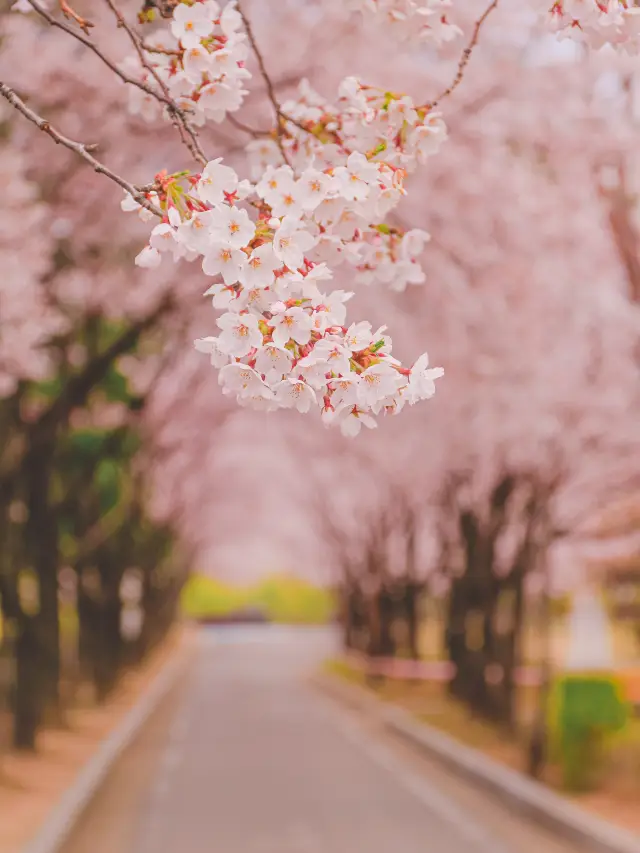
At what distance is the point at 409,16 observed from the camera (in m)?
5.12

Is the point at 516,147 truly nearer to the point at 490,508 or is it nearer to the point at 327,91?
the point at 327,91

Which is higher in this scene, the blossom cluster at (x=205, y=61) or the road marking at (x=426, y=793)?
the blossom cluster at (x=205, y=61)

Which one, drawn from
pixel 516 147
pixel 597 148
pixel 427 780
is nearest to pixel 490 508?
pixel 427 780

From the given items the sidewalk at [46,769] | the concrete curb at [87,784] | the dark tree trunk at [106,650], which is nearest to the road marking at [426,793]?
the concrete curb at [87,784]

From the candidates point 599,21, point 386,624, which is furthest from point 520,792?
point 386,624

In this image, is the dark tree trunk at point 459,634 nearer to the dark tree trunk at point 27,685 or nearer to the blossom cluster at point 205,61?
the dark tree trunk at point 27,685

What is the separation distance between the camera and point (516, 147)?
11453 mm

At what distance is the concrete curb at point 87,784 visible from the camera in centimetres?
972

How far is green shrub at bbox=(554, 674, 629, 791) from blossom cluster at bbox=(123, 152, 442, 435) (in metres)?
8.81

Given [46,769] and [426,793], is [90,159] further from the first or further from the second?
[46,769]

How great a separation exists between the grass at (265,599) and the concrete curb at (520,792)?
7598 centimetres

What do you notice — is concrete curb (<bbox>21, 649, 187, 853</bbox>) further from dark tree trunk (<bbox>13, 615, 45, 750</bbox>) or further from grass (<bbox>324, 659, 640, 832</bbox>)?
grass (<bbox>324, 659, 640, 832</bbox>)

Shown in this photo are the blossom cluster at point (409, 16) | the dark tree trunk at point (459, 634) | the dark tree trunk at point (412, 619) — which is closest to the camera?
the blossom cluster at point (409, 16)

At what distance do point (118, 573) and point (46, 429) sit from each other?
1256 cm
